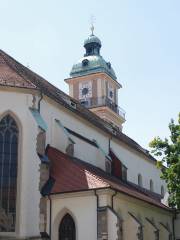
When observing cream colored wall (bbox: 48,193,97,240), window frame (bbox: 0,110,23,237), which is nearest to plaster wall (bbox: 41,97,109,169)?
window frame (bbox: 0,110,23,237)

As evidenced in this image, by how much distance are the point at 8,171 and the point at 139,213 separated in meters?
7.98

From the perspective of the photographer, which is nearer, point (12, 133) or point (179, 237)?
point (12, 133)

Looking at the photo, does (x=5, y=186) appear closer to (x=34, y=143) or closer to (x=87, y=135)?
(x=34, y=143)

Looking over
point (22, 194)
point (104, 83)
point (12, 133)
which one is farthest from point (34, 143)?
point (104, 83)

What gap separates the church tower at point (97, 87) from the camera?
159 ft

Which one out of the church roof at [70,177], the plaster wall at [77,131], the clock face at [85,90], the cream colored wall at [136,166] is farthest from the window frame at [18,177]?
the clock face at [85,90]

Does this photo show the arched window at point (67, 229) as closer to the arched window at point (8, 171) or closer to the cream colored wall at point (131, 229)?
the arched window at point (8, 171)

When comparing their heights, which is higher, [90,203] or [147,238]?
[90,203]

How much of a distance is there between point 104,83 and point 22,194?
2750 cm

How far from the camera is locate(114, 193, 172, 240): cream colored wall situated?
80.0ft

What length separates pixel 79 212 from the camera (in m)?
22.8

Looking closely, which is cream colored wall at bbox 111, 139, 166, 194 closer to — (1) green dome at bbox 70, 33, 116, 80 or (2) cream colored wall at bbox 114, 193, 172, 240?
(2) cream colored wall at bbox 114, 193, 172, 240

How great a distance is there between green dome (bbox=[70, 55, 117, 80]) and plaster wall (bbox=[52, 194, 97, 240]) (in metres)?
27.6

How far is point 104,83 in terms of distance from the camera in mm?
49219
